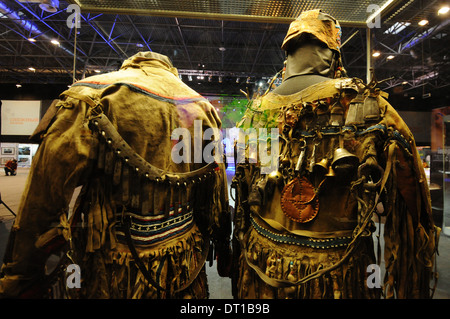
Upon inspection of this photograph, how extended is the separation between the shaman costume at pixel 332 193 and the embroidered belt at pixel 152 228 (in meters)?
0.43

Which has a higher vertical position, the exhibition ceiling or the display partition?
the exhibition ceiling

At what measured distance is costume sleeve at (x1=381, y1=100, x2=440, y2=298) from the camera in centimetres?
100

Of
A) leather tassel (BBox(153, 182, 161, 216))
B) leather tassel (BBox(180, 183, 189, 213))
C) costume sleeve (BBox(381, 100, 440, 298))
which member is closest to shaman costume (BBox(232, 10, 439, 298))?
costume sleeve (BBox(381, 100, 440, 298))

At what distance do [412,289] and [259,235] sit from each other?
30.3 inches

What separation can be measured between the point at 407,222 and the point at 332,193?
36 centimetres

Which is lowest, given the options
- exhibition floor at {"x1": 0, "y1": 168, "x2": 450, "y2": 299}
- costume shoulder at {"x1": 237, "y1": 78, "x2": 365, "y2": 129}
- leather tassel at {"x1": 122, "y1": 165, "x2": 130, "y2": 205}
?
exhibition floor at {"x1": 0, "y1": 168, "x2": 450, "y2": 299}

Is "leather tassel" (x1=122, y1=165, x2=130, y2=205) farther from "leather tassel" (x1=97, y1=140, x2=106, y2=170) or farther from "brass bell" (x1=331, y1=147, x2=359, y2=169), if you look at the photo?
"brass bell" (x1=331, y1=147, x2=359, y2=169)

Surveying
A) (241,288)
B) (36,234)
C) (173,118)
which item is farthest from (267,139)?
(36,234)

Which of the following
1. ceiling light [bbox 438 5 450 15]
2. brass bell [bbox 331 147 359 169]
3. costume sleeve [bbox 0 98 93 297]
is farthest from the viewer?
ceiling light [bbox 438 5 450 15]

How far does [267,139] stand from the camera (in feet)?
4.43

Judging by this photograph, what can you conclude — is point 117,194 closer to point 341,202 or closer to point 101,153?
point 101,153

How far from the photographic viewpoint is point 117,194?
1.03 metres

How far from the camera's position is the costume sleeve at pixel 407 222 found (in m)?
1.00

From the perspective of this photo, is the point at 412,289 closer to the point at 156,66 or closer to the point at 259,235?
the point at 259,235
